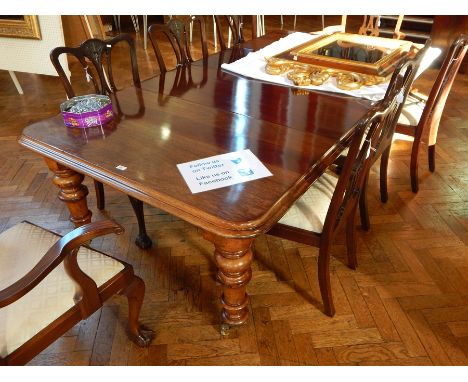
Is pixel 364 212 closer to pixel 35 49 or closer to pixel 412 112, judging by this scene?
pixel 412 112

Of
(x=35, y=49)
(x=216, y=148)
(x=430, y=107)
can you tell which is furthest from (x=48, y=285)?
(x=35, y=49)

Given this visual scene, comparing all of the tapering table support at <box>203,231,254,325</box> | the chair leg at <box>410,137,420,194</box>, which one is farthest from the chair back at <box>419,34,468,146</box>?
the tapering table support at <box>203,231,254,325</box>

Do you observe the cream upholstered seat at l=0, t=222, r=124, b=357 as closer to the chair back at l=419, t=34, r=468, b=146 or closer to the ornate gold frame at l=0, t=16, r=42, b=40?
the chair back at l=419, t=34, r=468, b=146

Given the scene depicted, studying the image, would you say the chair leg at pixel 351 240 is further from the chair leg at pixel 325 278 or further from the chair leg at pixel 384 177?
the chair leg at pixel 384 177

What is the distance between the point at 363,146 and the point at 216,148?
1.37 feet

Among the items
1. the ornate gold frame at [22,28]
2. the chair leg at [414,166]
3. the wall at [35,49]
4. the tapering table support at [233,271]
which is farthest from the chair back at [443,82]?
the ornate gold frame at [22,28]

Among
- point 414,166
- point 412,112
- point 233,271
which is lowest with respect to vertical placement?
point 414,166

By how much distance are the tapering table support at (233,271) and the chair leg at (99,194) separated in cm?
93

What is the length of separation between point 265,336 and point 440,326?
62cm

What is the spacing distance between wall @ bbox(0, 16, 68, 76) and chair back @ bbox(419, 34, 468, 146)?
8.08 feet

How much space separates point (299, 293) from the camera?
56.6 inches

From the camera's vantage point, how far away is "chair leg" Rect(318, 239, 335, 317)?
1188 mm

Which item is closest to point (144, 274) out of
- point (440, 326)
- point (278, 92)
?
point (278, 92)
